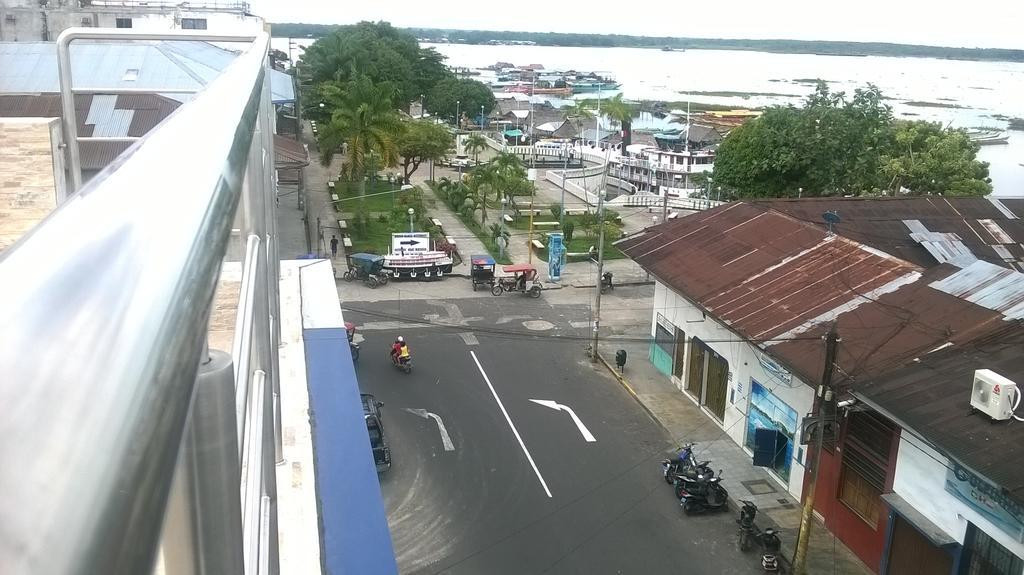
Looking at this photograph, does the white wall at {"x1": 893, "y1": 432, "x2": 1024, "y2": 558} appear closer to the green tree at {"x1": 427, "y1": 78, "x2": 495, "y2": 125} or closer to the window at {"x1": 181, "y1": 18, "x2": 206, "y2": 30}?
the window at {"x1": 181, "y1": 18, "x2": 206, "y2": 30}

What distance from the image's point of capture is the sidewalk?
911cm

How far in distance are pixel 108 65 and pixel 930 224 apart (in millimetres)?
14758

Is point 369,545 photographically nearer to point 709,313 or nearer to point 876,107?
point 709,313

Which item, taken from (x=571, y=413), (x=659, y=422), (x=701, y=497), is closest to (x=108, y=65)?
(x=571, y=413)

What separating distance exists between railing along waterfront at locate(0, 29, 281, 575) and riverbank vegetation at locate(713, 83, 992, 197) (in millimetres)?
20276

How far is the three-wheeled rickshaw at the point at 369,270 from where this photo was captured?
1817 cm

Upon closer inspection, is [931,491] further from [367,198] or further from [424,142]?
[424,142]

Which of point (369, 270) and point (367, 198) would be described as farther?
point (367, 198)

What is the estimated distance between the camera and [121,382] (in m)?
0.38

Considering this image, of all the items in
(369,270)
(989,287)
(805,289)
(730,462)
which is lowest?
(730,462)

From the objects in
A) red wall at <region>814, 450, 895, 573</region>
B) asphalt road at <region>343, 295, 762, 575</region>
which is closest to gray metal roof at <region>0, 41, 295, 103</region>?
asphalt road at <region>343, 295, 762, 575</region>

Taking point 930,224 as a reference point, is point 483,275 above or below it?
below

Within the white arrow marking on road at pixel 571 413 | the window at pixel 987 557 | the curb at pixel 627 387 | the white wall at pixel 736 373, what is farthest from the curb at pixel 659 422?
the window at pixel 987 557

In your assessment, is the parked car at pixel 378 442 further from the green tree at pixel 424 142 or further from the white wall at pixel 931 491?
the green tree at pixel 424 142
